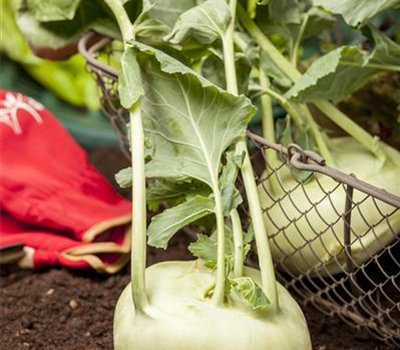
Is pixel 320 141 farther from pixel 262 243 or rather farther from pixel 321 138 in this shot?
pixel 262 243

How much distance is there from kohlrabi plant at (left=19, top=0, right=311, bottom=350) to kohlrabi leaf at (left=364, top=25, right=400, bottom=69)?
0.15 metres

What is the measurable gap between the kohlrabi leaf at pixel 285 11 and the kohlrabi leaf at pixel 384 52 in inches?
3.8

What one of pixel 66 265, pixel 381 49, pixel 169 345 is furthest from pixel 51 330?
pixel 381 49

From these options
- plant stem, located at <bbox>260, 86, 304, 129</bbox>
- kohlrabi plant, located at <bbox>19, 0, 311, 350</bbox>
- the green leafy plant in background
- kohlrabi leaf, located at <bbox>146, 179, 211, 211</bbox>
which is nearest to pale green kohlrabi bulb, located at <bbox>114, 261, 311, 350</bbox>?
kohlrabi plant, located at <bbox>19, 0, 311, 350</bbox>

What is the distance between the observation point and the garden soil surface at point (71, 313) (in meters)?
0.96

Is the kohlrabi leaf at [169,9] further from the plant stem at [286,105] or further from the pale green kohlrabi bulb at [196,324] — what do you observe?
the pale green kohlrabi bulb at [196,324]

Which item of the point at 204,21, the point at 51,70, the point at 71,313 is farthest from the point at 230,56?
the point at 51,70

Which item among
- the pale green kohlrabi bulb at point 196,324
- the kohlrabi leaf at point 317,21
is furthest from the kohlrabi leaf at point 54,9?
the pale green kohlrabi bulb at point 196,324

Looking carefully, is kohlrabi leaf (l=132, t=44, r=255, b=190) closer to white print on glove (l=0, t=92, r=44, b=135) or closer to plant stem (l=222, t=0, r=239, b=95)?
plant stem (l=222, t=0, r=239, b=95)

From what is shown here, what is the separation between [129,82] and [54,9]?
0.26m

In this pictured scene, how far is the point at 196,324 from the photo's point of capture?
73 cm

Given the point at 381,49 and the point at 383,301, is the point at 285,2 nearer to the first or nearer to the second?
the point at 381,49

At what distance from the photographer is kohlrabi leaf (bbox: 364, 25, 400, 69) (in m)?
0.92

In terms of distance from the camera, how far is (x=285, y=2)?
3.18 ft
